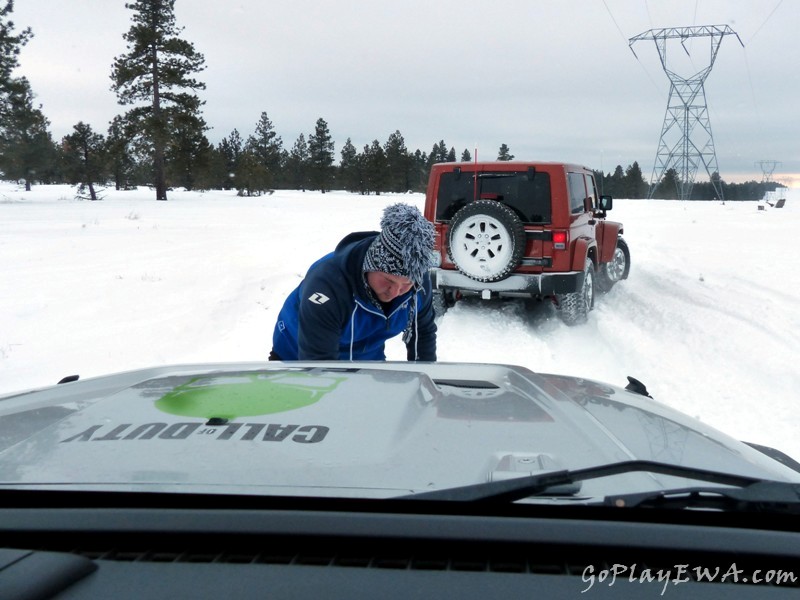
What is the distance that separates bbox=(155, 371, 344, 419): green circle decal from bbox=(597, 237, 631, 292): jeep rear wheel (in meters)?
8.83

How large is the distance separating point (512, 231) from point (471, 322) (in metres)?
1.41

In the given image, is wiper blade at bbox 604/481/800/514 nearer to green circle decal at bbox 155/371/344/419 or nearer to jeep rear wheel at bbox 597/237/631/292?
green circle decal at bbox 155/371/344/419

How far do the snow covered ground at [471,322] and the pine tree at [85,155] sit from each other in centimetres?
3109

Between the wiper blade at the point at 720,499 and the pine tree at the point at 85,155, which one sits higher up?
the pine tree at the point at 85,155

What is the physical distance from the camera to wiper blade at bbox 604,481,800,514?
127 cm

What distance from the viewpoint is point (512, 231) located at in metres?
7.72

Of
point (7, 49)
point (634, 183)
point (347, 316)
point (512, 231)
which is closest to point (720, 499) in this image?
point (347, 316)

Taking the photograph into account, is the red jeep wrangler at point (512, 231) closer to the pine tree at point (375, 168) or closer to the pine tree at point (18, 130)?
the pine tree at point (18, 130)

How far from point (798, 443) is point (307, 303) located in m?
3.80

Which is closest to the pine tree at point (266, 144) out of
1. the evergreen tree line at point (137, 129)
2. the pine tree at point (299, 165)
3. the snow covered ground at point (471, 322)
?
the pine tree at point (299, 165)

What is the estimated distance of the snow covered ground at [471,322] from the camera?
20.0ft

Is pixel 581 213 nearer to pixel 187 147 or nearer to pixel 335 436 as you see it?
pixel 335 436

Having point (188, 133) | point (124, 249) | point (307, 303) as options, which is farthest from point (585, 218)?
point (188, 133)

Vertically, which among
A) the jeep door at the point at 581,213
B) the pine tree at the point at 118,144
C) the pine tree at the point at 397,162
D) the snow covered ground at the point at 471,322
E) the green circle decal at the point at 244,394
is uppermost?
the pine tree at the point at 397,162
